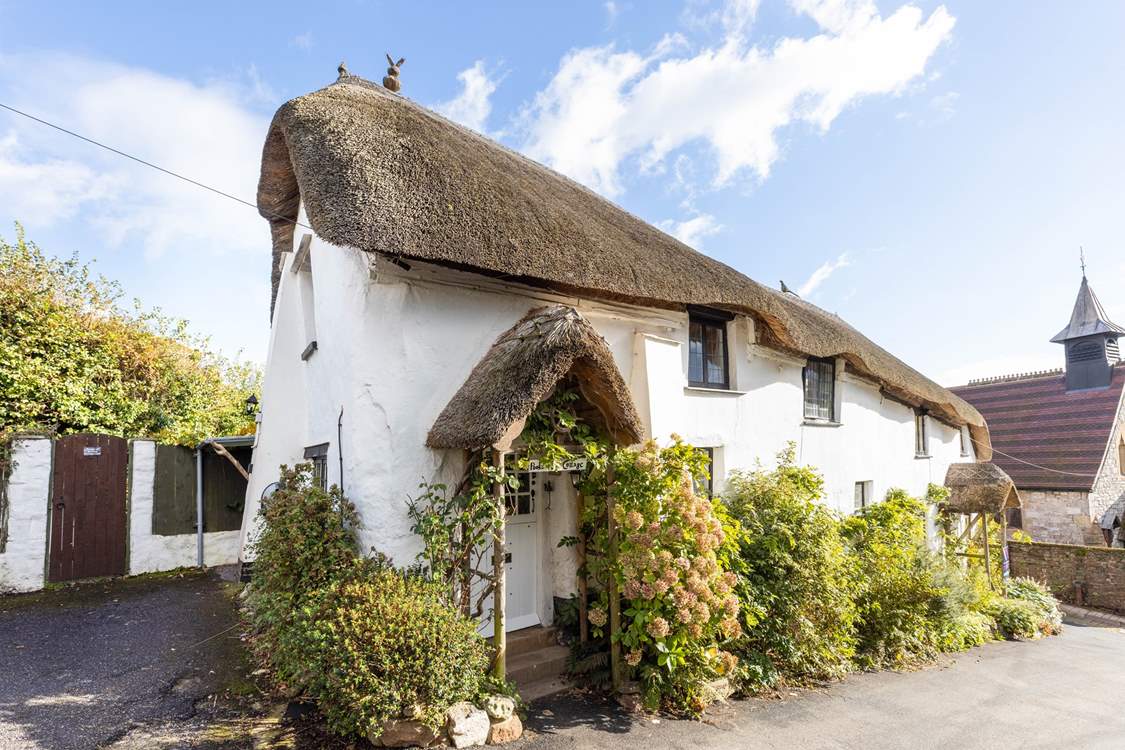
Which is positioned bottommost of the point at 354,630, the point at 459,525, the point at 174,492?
the point at 354,630

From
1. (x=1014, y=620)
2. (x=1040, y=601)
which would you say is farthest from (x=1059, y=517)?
(x=1014, y=620)

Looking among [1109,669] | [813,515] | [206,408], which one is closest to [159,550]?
[206,408]

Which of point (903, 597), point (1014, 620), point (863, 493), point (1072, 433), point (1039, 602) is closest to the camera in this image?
point (903, 597)

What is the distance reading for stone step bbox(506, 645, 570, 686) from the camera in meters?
5.63

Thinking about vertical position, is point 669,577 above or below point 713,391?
below

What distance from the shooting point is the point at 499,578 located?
195 inches

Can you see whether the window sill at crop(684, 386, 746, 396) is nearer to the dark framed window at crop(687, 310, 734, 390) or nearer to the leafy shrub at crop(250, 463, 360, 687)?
the dark framed window at crop(687, 310, 734, 390)

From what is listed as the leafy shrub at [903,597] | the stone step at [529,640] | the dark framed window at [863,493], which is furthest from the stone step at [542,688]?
the dark framed window at [863,493]

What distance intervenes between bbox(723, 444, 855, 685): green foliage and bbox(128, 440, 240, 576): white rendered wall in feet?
29.4

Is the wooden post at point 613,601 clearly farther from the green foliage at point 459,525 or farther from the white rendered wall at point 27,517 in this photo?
the white rendered wall at point 27,517

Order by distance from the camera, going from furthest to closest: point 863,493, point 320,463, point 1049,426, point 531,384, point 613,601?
point 1049,426
point 863,493
point 320,463
point 613,601
point 531,384

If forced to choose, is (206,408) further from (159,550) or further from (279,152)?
(279,152)

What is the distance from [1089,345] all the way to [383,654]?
1043 inches

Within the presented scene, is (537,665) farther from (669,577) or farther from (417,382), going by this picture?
(417,382)
